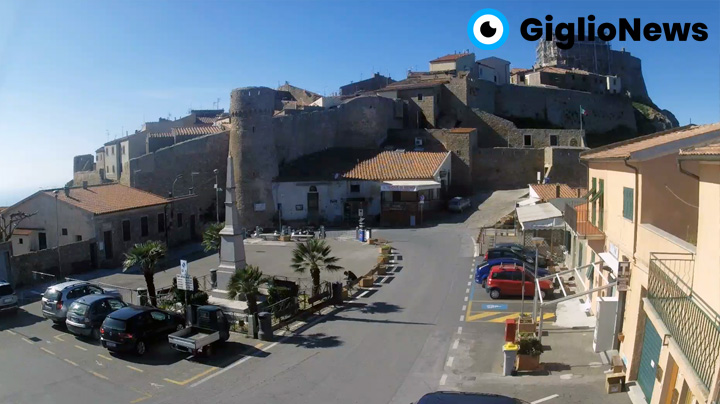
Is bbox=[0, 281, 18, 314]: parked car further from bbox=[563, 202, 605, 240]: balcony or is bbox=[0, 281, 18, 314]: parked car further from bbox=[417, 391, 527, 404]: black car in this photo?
bbox=[563, 202, 605, 240]: balcony

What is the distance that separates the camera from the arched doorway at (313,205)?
44.2 metres

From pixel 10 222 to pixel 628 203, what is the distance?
2925 cm

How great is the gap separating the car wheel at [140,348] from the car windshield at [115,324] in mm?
634

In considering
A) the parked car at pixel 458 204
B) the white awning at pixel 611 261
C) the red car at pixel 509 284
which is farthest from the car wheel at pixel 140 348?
the parked car at pixel 458 204

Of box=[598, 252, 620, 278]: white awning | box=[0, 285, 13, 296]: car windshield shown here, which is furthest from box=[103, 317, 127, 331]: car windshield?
box=[598, 252, 620, 278]: white awning

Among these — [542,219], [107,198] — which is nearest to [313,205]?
[107,198]

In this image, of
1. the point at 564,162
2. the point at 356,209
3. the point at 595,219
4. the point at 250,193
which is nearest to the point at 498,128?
the point at 564,162

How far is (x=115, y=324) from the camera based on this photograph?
622 inches

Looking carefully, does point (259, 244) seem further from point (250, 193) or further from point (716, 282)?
point (716, 282)

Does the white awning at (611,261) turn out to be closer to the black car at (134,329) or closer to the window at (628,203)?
the window at (628,203)

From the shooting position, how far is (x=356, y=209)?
4366 cm

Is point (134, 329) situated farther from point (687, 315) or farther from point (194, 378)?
point (687, 315)

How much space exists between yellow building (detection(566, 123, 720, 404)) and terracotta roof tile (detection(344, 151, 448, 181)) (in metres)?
24.4

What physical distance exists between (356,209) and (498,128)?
20986mm
